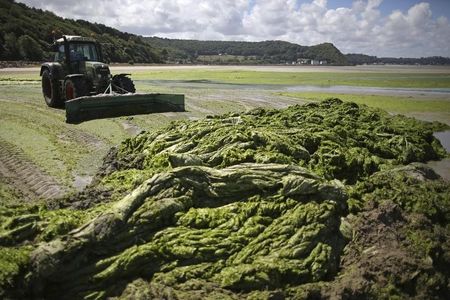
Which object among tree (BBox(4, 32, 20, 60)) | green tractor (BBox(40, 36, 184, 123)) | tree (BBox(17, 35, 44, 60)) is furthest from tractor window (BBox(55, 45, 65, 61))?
tree (BBox(17, 35, 44, 60))

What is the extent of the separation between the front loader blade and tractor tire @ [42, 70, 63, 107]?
11.0ft

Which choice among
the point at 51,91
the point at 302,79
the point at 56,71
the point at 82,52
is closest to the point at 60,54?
the point at 56,71

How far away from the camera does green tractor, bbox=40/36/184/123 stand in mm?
15359

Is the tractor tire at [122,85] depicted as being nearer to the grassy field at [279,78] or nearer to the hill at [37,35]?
the grassy field at [279,78]

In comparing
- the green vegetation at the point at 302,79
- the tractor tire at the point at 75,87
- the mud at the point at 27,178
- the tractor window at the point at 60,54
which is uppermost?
the tractor window at the point at 60,54

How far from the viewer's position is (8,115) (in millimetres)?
14539

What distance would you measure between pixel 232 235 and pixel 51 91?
576 inches

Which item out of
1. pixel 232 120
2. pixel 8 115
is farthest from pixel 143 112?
pixel 232 120

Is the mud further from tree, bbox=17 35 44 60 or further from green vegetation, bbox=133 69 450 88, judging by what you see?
tree, bbox=17 35 44 60

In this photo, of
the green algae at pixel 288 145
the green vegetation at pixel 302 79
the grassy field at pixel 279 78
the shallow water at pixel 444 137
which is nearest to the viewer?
the green algae at pixel 288 145

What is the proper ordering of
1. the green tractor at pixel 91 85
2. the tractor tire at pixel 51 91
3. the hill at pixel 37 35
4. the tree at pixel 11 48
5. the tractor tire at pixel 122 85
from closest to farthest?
1. the green tractor at pixel 91 85
2. the tractor tire at pixel 51 91
3. the tractor tire at pixel 122 85
4. the tree at pixel 11 48
5. the hill at pixel 37 35

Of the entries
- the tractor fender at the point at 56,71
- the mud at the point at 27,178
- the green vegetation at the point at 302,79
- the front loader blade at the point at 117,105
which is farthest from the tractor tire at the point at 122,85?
the green vegetation at the point at 302,79

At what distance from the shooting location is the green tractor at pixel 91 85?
1536 centimetres

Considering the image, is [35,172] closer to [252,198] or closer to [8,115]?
[252,198]
